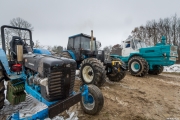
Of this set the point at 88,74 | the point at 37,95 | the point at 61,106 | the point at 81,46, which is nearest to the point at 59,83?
the point at 61,106

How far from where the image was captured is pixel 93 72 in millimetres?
4098

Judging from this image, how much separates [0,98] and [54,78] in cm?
156

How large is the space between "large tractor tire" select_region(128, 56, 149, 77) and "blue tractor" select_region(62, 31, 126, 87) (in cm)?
237

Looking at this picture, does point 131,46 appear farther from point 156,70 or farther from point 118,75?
point 118,75

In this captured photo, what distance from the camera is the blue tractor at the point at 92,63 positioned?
405cm

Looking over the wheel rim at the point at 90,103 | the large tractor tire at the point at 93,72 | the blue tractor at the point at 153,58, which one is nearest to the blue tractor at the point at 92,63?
the large tractor tire at the point at 93,72

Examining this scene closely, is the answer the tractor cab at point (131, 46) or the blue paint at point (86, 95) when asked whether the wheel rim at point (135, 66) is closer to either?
the tractor cab at point (131, 46)

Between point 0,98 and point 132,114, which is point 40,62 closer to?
point 0,98

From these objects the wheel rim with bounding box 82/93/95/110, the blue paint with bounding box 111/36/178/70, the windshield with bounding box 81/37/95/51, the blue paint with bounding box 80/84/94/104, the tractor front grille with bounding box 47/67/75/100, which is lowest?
the wheel rim with bounding box 82/93/95/110

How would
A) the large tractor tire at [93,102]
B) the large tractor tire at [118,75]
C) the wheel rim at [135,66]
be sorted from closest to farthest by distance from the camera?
the large tractor tire at [93,102] < the large tractor tire at [118,75] < the wheel rim at [135,66]

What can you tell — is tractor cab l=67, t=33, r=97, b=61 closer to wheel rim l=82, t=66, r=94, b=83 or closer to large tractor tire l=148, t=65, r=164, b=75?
wheel rim l=82, t=66, r=94, b=83

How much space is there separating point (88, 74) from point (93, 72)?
40cm

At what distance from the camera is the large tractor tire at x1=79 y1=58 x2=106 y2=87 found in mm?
3984

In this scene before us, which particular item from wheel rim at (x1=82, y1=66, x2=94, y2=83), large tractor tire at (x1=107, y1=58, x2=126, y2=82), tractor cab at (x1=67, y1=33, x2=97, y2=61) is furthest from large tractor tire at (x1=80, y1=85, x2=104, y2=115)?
tractor cab at (x1=67, y1=33, x2=97, y2=61)
